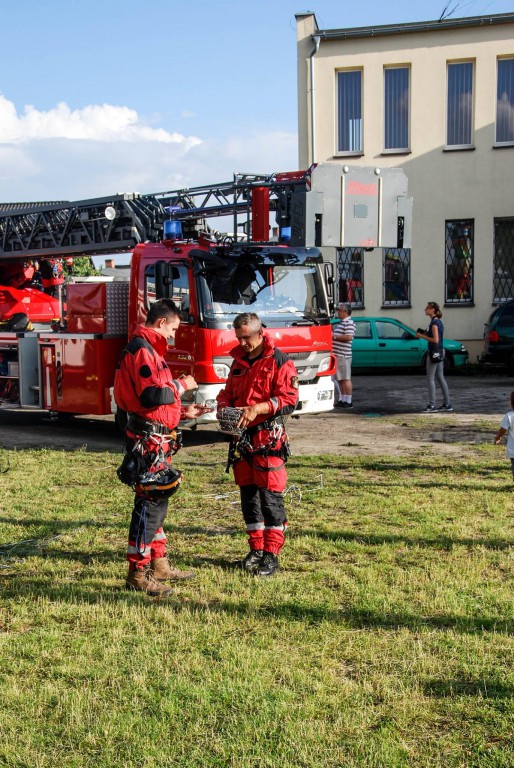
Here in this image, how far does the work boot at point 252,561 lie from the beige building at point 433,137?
19582mm

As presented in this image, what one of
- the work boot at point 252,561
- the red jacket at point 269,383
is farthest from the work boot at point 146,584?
the red jacket at point 269,383

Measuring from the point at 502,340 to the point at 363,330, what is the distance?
329cm

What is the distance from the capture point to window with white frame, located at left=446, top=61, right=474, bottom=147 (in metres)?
24.8

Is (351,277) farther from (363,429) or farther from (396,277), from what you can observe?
(363,429)

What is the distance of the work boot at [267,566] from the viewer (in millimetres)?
6066

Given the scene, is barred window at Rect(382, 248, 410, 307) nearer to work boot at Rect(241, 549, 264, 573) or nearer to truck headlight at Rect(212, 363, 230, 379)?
truck headlight at Rect(212, 363, 230, 379)

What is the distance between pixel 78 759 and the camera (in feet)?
11.8

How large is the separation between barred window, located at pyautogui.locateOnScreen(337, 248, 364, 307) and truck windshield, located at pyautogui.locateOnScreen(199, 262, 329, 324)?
1396 cm

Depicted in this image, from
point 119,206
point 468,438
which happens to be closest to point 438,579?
point 468,438

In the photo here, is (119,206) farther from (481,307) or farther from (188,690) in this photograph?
(481,307)

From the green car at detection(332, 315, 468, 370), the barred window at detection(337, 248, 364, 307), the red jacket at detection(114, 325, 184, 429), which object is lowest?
the green car at detection(332, 315, 468, 370)

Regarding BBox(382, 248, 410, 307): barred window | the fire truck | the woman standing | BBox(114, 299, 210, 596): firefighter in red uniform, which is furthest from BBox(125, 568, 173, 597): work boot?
BBox(382, 248, 410, 307): barred window

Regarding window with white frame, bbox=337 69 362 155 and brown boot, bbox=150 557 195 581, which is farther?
window with white frame, bbox=337 69 362 155

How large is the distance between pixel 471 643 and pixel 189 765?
73.3 inches
